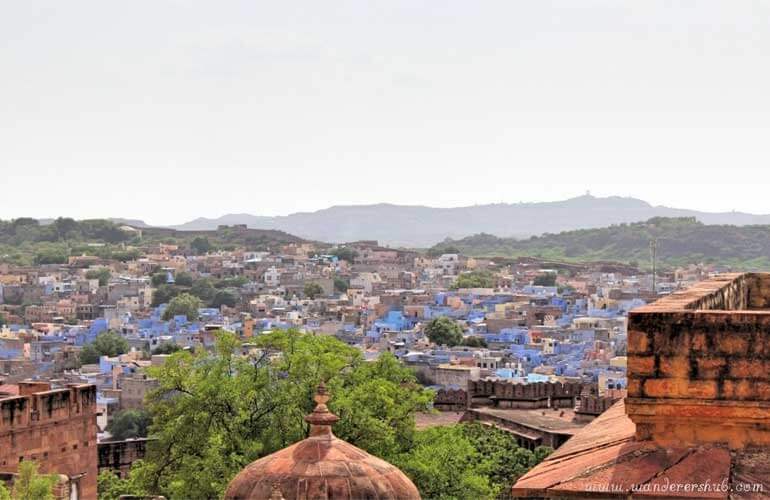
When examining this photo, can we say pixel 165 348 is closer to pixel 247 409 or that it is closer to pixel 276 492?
pixel 247 409

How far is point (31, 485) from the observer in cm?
1812

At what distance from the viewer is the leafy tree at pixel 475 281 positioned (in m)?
148

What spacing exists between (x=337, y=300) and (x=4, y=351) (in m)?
43.4

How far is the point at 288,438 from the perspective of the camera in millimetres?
22172

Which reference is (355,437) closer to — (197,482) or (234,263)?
(197,482)

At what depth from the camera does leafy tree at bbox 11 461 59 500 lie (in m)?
18.0

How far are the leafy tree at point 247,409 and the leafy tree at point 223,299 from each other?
115 meters

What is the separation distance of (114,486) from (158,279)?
396 feet

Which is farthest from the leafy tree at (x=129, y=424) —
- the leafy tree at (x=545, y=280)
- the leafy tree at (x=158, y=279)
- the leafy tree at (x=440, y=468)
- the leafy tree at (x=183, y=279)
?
the leafy tree at (x=545, y=280)

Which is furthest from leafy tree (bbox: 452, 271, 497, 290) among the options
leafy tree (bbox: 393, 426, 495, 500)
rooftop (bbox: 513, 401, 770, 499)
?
rooftop (bbox: 513, 401, 770, 499)

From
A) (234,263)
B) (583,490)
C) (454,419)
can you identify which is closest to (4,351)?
(454,419)

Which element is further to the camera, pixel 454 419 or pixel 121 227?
pixel 121 227

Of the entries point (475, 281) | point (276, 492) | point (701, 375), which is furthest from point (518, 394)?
point (475, 281)

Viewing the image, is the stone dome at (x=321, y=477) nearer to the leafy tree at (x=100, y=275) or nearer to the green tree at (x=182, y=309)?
the green tree at (x=182, y=309)
